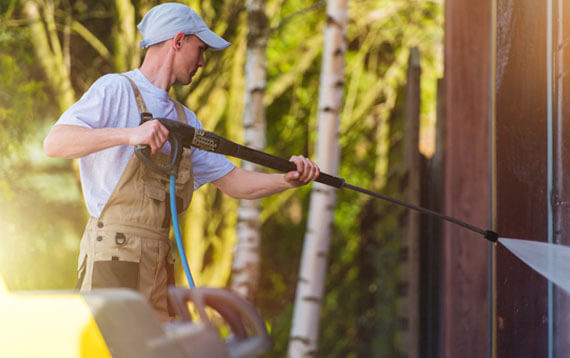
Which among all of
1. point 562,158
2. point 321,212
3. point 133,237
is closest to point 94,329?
point 133,237

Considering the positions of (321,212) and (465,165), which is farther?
(321,212)

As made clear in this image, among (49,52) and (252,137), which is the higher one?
(49,52)

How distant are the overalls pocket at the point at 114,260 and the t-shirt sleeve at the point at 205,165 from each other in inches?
20.7

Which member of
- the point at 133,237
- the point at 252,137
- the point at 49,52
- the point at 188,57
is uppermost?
the point at 49,52

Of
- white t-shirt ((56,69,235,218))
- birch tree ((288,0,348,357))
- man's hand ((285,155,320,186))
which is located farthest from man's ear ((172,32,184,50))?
birch tree ((288,0,348,357))

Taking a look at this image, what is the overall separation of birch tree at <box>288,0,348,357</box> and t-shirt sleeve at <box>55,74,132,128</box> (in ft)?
10.7

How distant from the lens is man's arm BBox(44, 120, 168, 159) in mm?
2191

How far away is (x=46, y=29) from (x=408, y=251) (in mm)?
4368

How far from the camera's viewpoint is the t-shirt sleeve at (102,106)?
231 centimetres

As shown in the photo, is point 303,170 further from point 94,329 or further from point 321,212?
point 321,212

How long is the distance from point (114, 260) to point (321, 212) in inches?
135

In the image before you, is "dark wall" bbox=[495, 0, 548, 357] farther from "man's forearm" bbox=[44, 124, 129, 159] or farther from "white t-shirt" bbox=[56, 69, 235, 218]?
"man's forearm" bbox=[44, 124, 129, 159]

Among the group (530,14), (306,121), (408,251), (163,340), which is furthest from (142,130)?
(306,121)

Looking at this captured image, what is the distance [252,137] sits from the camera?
614 centimetres
